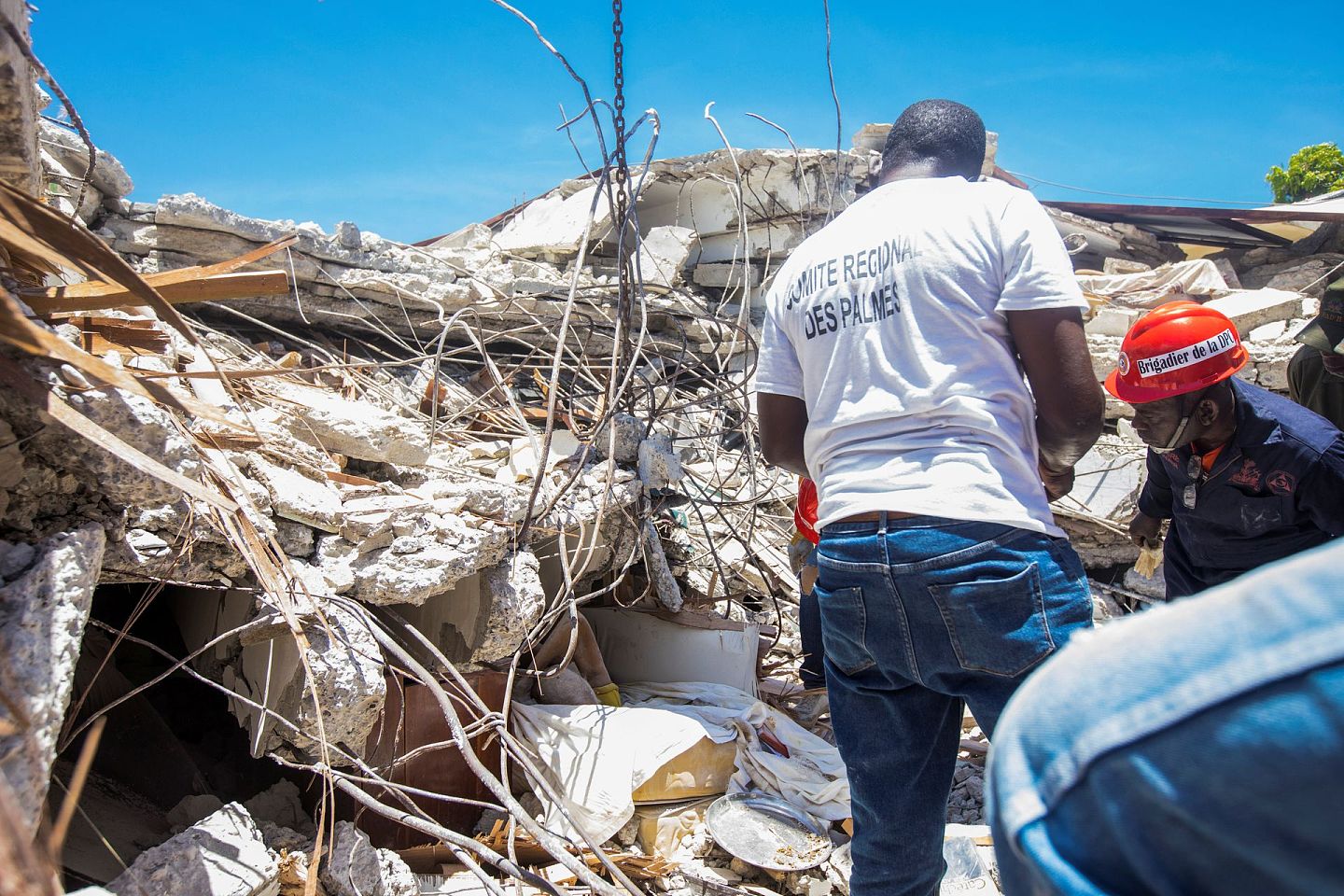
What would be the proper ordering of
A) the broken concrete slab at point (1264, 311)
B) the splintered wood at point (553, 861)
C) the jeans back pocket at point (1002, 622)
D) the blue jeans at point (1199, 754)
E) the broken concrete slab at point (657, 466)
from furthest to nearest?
the broken concrete slab at point (1264, 311), the broken concrete slab at point (657, 466), the splintered wood at point (553, 861), the jeans back pocket at point (1002, 622), the blue jeans at point (1199, 754)

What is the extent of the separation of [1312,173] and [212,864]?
24117mm

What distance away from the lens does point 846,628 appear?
1.73 metres

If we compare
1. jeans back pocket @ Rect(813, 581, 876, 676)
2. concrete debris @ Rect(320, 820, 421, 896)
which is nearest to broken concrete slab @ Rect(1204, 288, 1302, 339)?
jeans back pocket @ Rect(813, 581, 876, 676)

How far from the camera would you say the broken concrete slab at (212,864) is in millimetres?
2020

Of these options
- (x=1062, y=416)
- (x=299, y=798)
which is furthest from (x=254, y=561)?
(x=1062, y=416)

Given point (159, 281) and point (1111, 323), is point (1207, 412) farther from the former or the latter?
→ point (1111, 323)

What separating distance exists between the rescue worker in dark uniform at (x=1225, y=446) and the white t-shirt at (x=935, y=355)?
1.60 metres

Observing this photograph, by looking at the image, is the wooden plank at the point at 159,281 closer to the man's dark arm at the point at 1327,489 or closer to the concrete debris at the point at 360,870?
the concrete debris at the point at 360,870

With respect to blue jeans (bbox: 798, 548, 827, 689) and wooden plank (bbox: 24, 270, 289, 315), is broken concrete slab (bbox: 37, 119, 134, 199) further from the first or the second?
blue jeans (bbox: 798, 548, 827, 689)

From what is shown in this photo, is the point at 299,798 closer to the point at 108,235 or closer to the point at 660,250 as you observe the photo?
the point at 108,235

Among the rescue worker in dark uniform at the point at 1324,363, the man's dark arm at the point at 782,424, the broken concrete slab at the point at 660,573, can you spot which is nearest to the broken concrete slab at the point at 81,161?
the broken concrete slab at the point at 660,573

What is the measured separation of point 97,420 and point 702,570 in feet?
13.9

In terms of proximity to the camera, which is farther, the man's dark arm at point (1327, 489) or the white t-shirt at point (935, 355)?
the man's dark arm at point (1327, 489)

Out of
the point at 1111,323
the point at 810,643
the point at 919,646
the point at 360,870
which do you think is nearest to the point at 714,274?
the point at 1111,323
